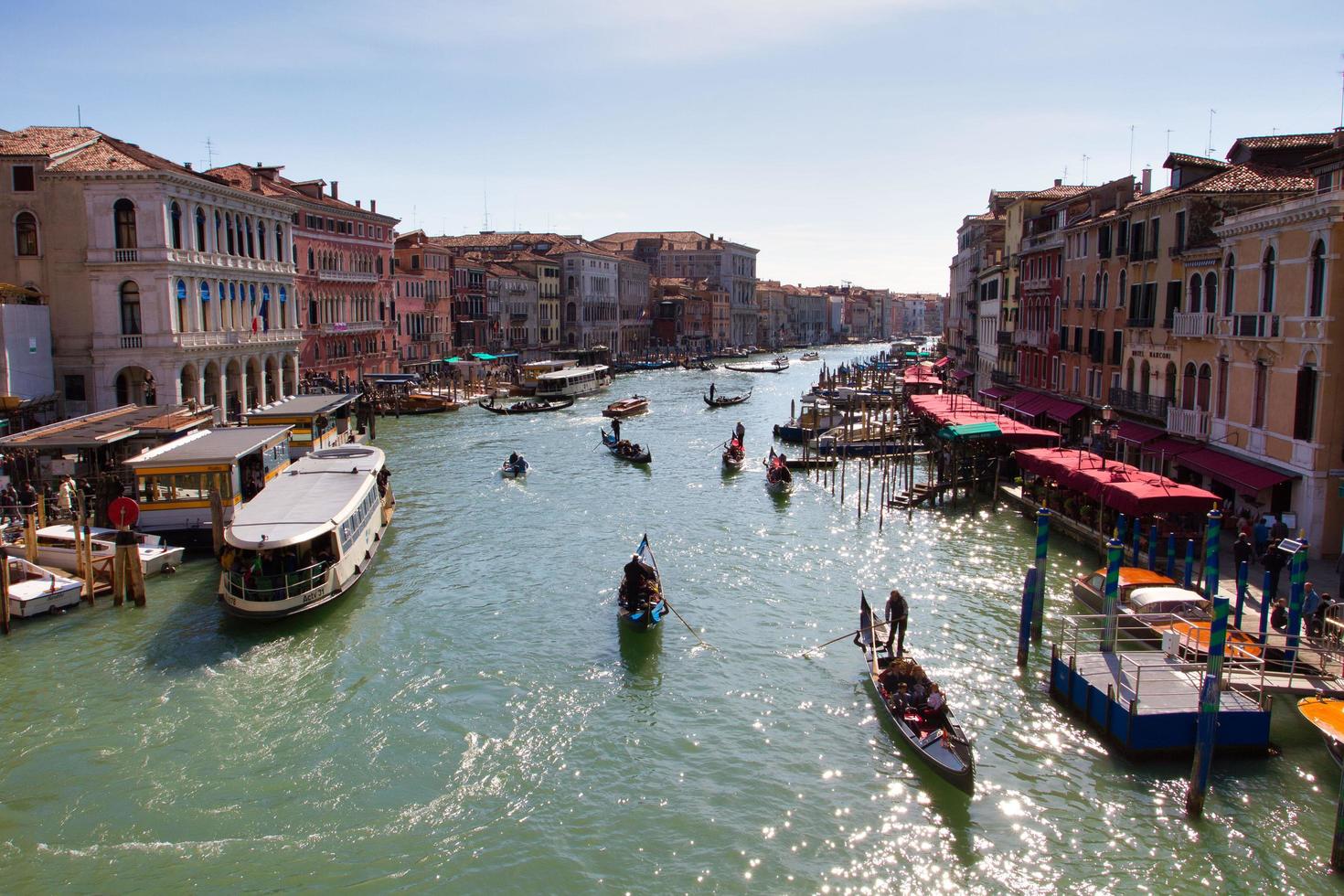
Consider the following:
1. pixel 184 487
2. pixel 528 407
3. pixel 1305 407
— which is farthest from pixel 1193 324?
pixel 528 407

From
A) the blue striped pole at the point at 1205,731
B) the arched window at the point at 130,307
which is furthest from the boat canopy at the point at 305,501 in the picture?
the blue striped pole at the point at 1205,731

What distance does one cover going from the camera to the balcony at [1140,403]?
23719 mm

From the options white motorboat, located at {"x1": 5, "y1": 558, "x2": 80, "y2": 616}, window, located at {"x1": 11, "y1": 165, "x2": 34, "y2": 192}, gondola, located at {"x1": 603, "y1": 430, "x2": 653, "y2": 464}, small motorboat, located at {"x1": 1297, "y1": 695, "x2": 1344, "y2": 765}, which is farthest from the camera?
gondola, located at {"x1": 603, "y1": 430, "x2": 653, "y2": 464}

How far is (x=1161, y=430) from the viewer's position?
23.6m

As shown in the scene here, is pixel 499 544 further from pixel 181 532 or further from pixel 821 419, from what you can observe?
pixel 821 419

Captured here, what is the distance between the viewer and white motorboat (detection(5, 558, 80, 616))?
1616 centimetres

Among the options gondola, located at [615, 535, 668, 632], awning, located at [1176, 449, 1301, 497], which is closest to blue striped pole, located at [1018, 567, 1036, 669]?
gondola, located at [615, 535, 668, 632]

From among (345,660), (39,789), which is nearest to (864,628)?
(345,660)

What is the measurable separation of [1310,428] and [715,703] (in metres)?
11.8

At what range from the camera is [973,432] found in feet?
86.8

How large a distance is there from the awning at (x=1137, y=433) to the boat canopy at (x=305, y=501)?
57.8ft

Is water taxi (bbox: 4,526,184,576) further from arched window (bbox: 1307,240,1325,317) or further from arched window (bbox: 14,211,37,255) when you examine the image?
arched window (bbox: 1307,240,1325,317)

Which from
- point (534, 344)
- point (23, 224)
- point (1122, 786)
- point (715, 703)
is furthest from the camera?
point (534, 344)

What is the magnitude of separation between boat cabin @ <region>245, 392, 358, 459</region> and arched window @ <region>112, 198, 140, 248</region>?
6087mm
